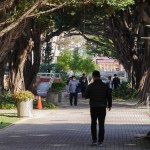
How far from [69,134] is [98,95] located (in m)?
3.32

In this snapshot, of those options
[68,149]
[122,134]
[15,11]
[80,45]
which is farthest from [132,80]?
[80,45]

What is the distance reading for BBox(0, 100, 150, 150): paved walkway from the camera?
1436 cm

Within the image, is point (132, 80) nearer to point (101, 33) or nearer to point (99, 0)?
point (101, 33)

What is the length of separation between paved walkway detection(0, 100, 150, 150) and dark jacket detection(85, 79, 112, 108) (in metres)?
1.05

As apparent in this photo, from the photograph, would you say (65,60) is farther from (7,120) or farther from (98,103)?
(98,103)

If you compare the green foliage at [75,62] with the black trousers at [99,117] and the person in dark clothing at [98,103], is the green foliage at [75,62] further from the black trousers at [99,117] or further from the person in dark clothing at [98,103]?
the black trousers at [99,117]

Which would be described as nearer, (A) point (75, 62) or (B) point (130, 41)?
(B) point (130, 41)

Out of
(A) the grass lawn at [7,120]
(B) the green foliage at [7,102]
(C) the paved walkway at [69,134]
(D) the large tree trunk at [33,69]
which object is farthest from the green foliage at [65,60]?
(C) the paved walkway at [69,134]

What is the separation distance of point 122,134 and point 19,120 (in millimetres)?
7118

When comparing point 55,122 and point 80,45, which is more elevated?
point 80,45

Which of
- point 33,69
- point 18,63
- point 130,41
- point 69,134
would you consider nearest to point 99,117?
point 69,134

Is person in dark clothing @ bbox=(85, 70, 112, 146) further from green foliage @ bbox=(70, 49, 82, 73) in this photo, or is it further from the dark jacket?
green foliage @ bbox=(70, 49, 82, 73)

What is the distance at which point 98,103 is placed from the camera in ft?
47.4

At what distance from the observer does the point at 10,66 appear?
3850cm
